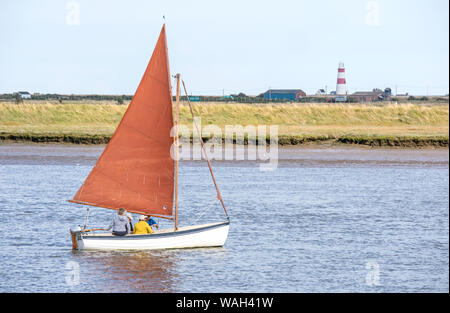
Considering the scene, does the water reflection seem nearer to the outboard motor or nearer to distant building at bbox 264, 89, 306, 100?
the outboard motor

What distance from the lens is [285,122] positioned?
70.9 metres

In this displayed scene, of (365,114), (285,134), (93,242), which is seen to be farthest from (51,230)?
(365,114)

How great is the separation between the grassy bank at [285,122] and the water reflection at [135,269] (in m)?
32.4

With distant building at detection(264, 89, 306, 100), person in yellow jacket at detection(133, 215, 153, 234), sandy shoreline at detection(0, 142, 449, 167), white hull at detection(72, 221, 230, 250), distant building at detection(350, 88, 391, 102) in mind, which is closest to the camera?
white hull at detection(72, 221, 230, 250)

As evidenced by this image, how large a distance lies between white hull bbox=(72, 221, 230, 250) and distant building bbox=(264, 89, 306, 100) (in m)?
114

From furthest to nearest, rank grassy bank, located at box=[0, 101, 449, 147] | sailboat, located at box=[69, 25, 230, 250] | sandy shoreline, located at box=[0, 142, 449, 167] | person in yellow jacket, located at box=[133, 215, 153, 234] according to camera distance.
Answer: grassy bank, located at box=[0, 101, 449, 147] → sandy shoreline, located at box=[0, 142, 449, 167] → sailboat, located at box=[69, 25, 230, 250] → person in yellow jacket, located at box=[133, 215, 153, 234]

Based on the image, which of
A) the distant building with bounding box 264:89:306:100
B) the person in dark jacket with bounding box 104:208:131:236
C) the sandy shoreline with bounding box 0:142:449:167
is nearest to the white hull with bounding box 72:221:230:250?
the person in dark jacket with bounding box 104:208:131:236

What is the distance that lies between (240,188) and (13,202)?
41.3 feet

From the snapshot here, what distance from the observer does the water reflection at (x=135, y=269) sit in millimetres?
23344

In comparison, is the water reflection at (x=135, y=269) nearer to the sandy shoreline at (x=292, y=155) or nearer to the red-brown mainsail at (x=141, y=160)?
the red-brown mainsail at (x=141, y=160)

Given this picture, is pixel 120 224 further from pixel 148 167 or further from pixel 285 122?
pixel 285 122

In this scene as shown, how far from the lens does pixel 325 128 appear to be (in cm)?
6662

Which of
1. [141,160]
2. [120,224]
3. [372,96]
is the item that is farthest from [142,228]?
[372,96]

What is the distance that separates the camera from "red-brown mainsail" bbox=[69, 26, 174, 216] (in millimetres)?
27812
